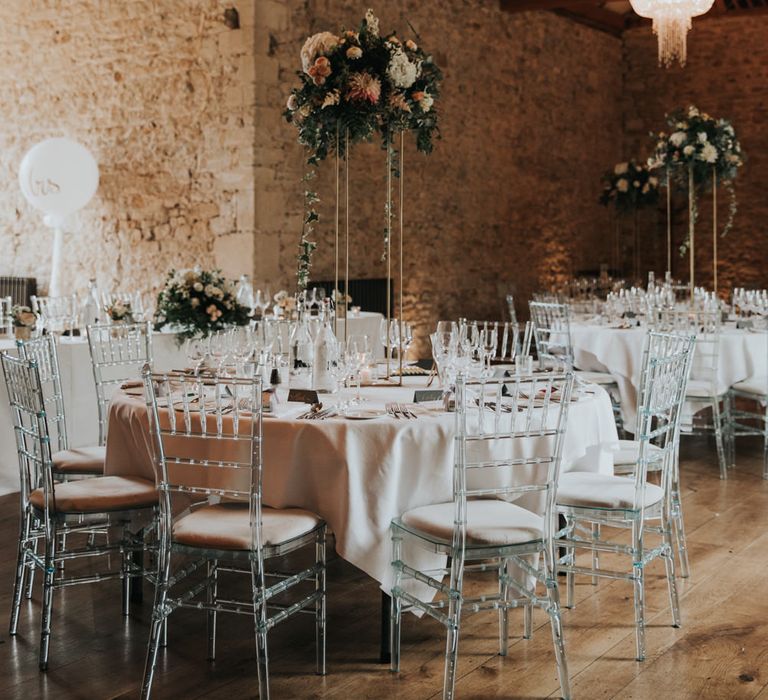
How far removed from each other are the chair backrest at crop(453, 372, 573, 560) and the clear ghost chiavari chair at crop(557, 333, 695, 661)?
6.9 inches

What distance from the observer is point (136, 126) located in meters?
9.34

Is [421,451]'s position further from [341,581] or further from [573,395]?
[341,581]

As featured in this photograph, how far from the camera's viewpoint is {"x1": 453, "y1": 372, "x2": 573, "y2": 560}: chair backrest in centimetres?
298

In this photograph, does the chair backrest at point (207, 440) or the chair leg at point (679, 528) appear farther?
the chair leg at point (679, 528)

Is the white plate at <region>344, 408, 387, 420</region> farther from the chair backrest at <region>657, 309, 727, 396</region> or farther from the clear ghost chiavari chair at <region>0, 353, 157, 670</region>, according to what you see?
the chair backrest at <region>657, 309, 727, 396</region>

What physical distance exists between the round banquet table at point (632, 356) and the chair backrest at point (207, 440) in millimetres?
3512

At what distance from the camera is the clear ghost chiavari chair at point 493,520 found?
9.77 ft

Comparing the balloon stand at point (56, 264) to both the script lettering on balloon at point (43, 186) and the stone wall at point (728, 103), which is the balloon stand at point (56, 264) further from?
the stone wall at point (728, 103)

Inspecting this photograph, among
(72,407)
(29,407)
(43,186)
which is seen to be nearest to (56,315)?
(72,407)

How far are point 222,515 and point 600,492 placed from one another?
1.33 m

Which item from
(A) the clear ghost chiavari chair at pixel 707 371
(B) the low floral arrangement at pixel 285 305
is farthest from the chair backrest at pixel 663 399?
(B) the low floral arrangement at pixel 285 305

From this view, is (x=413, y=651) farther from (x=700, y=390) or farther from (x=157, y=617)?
(x=700, y=390)

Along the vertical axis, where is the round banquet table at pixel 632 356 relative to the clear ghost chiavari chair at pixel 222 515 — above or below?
above

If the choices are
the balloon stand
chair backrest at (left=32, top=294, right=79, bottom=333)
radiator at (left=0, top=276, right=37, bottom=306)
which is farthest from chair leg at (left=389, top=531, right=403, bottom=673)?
radiator at (left=0, top=276, right=37, bottom=306)
